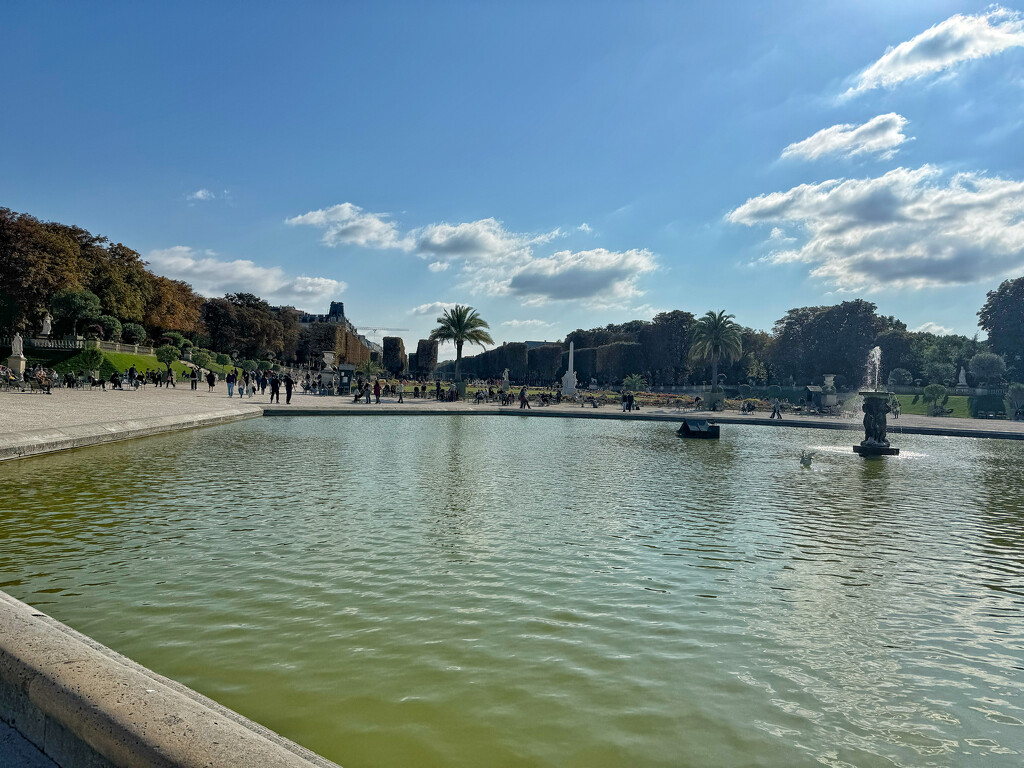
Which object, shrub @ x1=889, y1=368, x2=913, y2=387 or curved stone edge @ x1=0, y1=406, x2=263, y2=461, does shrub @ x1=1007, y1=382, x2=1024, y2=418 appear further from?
curved stone edge @ x1=0, y1=406, x2=263, y2=461

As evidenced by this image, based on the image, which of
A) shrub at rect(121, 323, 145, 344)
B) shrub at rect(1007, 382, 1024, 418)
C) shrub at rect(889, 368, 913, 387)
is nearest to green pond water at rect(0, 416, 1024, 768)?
shrub at rect(1007, 382, 1024, 418)

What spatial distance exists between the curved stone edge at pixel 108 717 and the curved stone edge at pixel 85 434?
40.3 ft

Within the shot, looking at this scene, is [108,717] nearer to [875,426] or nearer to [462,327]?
[875,426]

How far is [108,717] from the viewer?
261 centimetres

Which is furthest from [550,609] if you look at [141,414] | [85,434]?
[141,414]

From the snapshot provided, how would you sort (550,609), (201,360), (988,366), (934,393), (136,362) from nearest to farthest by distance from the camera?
(550,609), (136,362), (934,393), (201,360), (988,366)

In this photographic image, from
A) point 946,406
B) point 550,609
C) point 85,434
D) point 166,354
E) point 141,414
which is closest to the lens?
point 550,609

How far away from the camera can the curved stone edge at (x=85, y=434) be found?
13344 millimetres

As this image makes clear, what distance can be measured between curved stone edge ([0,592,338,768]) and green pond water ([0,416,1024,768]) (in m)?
0.91

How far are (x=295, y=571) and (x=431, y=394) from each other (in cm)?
4421

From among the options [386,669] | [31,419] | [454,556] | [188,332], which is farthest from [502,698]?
[188,332]

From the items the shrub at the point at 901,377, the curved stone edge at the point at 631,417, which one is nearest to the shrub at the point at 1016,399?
the curved stone edge at the point at 631,417

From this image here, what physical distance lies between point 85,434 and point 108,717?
15.8m

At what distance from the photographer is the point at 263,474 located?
12391 mm
